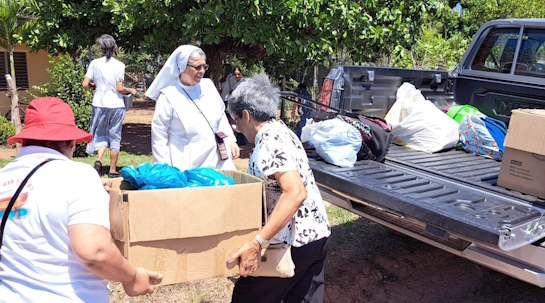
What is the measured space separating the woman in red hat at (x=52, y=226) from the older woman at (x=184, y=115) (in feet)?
5.59

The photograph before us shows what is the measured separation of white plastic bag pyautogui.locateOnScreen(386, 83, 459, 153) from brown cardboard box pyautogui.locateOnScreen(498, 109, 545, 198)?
1101 millimetres

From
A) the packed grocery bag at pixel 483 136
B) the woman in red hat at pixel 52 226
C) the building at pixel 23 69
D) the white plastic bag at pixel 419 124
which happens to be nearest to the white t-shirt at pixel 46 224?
the woman in red hat at pixel 52 226

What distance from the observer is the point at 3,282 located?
1.83 meters

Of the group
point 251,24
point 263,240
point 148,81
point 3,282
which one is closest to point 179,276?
point 263,240

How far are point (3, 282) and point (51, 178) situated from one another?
45 cm

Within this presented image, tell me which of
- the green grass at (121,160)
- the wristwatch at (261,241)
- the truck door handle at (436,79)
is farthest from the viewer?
the green grass at (121,160)

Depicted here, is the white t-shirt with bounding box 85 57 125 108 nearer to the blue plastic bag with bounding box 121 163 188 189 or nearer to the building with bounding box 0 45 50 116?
the blue plastic bag with bounding box 121 163 188 189

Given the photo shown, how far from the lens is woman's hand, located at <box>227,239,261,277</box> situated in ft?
7.43

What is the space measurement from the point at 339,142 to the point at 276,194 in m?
1.40

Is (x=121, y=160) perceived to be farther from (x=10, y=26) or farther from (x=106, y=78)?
(x=10, y=26)

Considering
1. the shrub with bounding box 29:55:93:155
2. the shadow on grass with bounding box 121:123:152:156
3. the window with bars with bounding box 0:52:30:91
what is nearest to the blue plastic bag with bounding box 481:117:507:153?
the shadow on grass with bounding box 121:123:152:156

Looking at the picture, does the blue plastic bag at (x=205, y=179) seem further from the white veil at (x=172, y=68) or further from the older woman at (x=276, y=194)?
the white veil at (x=172, y=68)

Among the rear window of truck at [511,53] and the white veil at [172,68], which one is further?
the rear window of truck at [511,53]

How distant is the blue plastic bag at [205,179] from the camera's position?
2.34 m
